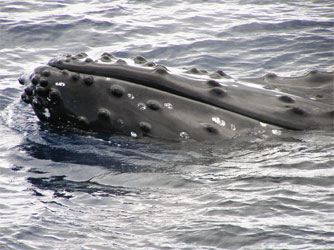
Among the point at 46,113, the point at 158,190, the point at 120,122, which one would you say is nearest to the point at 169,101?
the point at 120,122

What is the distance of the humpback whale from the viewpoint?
249 inches

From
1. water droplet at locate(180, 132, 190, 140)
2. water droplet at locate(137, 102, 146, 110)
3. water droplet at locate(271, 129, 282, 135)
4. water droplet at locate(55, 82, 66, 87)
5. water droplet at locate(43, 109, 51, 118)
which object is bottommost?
water droplet at locate(180, 132, 190, 140)

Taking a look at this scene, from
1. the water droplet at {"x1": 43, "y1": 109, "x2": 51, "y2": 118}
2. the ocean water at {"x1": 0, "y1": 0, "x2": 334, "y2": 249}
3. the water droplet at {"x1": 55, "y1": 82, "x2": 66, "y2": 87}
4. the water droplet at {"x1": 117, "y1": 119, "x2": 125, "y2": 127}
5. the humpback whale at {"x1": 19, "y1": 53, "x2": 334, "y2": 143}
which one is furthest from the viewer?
the water droplet at {"x1": 43, "y1": 109, "x2": 51, "y2": 118}

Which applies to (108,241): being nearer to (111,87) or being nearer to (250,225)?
(250,225)

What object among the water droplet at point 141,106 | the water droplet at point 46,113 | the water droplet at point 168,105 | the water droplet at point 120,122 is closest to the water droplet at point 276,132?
the water droplet at point 168,105

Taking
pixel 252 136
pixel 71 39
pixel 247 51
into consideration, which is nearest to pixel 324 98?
pixel 252 136

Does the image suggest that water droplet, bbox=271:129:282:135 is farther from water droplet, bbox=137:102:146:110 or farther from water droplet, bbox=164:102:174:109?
water droplet, bbox=137:102:146:110

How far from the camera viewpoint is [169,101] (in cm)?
637

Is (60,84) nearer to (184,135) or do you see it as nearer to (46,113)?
(46,113)

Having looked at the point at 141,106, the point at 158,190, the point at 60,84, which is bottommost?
the point at 158,190

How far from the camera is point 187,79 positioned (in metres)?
6.50

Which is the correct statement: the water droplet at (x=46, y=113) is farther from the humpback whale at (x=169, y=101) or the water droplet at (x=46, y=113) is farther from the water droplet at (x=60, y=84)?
the water droplet at (x=60, y=84)

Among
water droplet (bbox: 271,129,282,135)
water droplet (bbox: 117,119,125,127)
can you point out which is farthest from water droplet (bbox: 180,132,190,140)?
water droplet (bbox: 271,129,282,135)

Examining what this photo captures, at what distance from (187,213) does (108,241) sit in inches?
28.3
